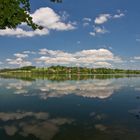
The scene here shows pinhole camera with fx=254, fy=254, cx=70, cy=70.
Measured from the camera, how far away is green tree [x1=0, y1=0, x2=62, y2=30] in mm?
19719

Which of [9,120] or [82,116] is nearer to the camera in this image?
[9,120]

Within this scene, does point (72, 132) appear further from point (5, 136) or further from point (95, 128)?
point (5, 136)

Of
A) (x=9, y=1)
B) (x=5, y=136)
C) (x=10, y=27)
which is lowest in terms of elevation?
(x=5, y=136)

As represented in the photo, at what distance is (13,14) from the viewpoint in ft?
69.2

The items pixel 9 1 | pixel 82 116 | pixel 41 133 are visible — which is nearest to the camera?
pixel 9 1

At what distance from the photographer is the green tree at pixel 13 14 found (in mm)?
19719

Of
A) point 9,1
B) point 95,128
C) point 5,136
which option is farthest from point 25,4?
point 95,128

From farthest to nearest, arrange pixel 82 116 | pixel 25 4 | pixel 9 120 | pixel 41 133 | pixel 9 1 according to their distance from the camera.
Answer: pixel 82 116
pixel 9 120
pixel 41 133
pixel 25 4
pixel 9 1

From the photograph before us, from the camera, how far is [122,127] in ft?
86.3

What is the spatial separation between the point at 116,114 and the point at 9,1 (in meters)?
21.1

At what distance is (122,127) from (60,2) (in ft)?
46.0

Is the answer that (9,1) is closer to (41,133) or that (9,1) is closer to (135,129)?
(41,133)

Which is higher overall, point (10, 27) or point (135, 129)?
point (10, 27)

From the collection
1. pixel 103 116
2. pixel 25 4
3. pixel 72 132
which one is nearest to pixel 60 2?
pixel 25 4
